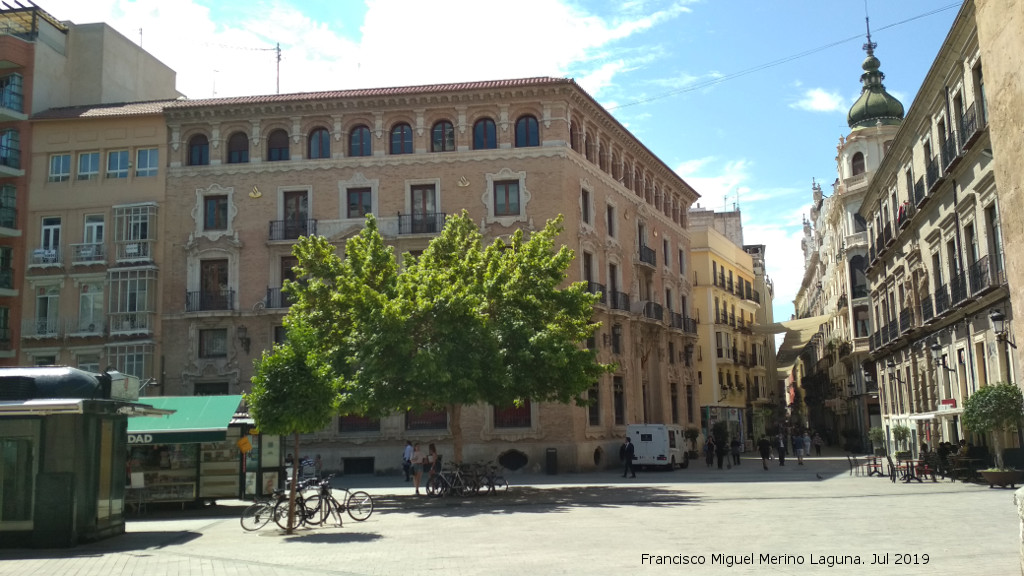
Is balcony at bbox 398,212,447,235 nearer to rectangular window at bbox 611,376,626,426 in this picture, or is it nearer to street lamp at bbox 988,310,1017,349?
rectangular window at bbox 611,376,626,426

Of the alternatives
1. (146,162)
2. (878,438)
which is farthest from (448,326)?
(878,438)

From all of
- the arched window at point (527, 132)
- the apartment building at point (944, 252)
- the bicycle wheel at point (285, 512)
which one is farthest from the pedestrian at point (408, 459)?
the apartment building at point (944, 252)

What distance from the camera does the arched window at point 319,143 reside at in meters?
37.6

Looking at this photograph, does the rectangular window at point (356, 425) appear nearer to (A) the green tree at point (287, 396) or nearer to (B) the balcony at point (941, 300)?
(A) the green tree at point (287, 396)

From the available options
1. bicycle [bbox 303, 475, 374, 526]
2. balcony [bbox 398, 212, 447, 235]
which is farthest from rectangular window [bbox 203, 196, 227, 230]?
bicycle [bbox 303, 475, 374, 526]

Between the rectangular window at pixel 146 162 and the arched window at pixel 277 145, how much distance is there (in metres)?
4.99

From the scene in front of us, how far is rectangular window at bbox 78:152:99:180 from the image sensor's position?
38406mm

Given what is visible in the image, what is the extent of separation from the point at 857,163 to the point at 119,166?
3994cm

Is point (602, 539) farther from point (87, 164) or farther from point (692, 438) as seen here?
point (692, 438)

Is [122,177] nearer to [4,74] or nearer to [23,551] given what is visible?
[4,74]

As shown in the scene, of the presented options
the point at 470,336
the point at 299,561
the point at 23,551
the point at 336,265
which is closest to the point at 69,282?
the point at 336,265

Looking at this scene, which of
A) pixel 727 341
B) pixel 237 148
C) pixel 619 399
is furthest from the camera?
pixel 727 341

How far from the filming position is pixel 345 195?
121 feet

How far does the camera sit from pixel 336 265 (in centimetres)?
2636
